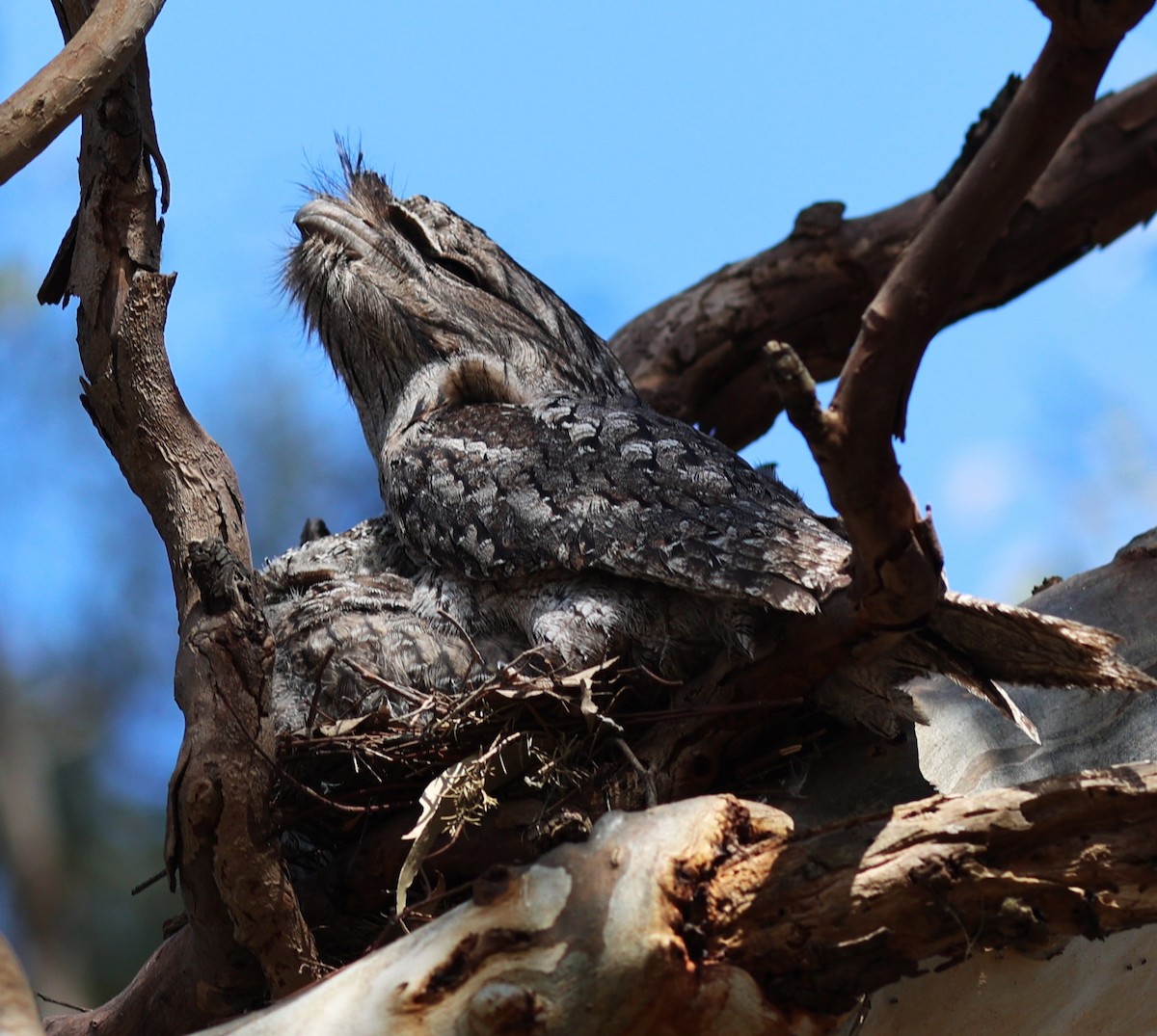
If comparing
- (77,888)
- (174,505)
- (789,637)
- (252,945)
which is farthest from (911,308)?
(77,888)

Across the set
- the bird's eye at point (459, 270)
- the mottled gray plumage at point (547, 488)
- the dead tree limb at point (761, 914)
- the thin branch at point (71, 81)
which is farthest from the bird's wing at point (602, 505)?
the thin branch at point (71, 81)

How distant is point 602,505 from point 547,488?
0.61ft

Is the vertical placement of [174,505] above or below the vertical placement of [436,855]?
above

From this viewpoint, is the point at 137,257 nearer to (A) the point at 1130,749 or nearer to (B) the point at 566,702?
(B) the point at 566,702

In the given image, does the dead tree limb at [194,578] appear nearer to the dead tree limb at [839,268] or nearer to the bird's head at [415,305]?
the bird's head at [415,305]

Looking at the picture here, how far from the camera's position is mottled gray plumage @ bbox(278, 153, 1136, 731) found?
2701mm

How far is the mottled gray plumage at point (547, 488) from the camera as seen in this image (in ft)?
8.86

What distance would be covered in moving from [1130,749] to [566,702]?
1270 millimetres

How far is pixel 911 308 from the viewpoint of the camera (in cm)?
188

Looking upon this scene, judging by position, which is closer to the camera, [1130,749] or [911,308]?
[911,308]

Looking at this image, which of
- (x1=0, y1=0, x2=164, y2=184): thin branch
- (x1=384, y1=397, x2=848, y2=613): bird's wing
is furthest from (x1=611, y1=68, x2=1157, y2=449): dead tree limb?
(x1=0, y1=0, x2=164, y2=184): thin branch

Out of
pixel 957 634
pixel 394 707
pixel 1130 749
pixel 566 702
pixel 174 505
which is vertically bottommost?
pixel 1130 749

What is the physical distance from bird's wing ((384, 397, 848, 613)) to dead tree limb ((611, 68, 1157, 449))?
5.81ft

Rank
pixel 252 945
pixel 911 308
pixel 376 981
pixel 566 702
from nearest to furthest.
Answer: pixel 911 308
pixel 376 981
pixel 252 945
pixel 566 702
